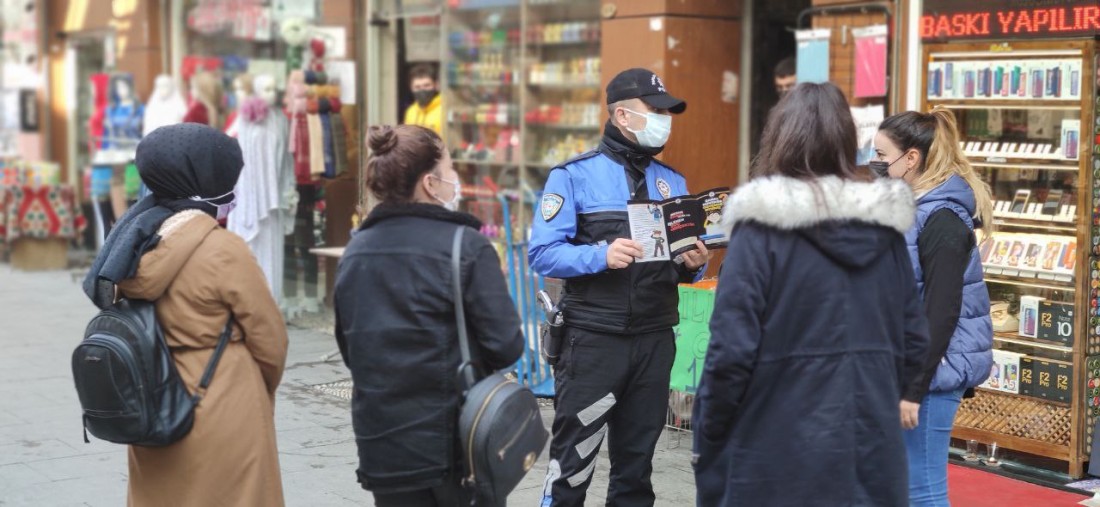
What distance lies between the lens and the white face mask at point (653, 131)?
5047 mm

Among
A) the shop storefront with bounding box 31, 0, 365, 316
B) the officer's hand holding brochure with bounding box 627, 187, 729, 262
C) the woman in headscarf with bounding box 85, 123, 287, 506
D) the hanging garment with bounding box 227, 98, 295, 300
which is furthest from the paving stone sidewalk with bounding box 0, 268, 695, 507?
the woman in headscarf with bounding box 85, 123, 287, 506

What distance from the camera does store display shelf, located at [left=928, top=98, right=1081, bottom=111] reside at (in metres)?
6.55

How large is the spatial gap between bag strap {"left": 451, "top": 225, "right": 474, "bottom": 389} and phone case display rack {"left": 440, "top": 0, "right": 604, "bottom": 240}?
20.2 feet

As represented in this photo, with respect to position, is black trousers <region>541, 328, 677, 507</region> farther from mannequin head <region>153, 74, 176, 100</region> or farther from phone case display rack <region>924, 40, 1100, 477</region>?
mannequin head <region>153, 74, 176, 100</region>

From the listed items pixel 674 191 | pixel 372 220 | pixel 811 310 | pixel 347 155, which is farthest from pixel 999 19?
pixel 347 155

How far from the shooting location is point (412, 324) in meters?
3.77

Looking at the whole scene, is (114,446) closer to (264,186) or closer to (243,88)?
(264,186)

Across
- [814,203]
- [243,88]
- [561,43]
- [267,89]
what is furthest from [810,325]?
[243,88]

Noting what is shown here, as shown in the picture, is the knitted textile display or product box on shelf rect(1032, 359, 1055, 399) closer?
product box on shelf rect(1032, 359, 1055, 399)

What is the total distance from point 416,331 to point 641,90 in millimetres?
1729

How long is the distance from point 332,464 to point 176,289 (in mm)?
2782

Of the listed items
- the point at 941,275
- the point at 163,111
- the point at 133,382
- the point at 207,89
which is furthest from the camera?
the point at 163,111

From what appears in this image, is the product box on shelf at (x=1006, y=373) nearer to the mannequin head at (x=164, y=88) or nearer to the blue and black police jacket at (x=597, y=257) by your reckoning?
A: the blue and black police jacket at (x=597, y=257)

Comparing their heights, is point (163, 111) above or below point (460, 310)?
above
